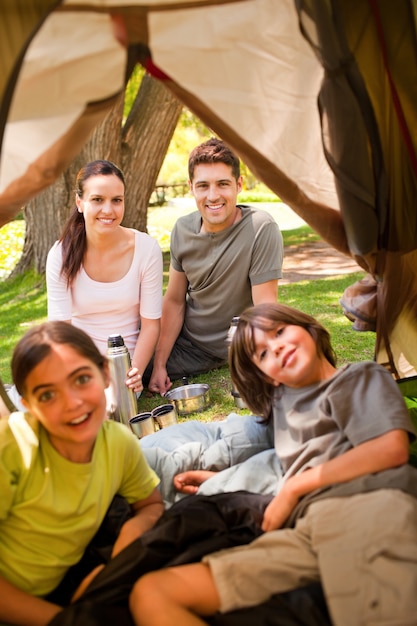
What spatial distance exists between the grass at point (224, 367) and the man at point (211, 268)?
0.52 feet

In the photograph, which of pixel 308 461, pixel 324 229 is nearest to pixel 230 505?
pixel 308 461

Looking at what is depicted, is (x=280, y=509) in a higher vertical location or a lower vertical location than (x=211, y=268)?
lower

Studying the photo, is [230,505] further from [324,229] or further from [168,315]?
[168,315]

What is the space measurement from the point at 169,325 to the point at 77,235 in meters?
0.73

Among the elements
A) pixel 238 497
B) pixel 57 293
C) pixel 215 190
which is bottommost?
pixel 238 497

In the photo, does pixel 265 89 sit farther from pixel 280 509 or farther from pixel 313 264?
pixel 313 264

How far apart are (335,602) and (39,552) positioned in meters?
0.76

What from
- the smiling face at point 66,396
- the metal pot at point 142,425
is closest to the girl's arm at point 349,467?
the smiling face at point 66,396

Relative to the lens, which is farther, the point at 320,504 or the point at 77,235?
the point at 77,235

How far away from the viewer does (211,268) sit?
11.8 feet

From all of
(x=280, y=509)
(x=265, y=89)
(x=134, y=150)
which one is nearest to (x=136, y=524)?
(x=280, y=509)

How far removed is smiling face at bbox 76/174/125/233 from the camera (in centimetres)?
321

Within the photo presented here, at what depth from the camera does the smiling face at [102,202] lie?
10.5 ft

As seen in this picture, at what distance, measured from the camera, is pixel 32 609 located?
1.72 metres
